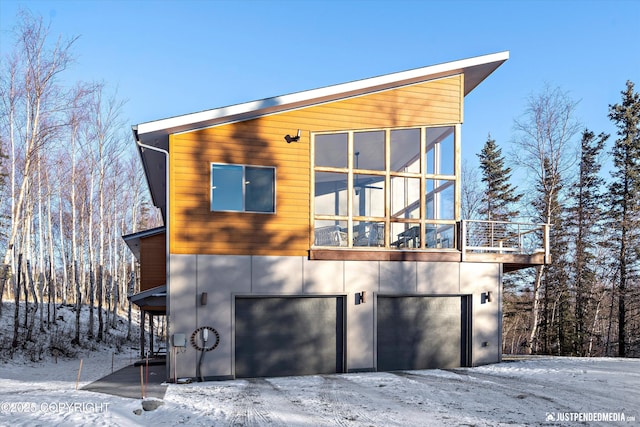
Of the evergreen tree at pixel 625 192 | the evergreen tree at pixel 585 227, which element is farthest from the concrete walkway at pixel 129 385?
the evergreen tree at pixel 625 192

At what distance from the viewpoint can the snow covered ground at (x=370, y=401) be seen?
22.4 ft

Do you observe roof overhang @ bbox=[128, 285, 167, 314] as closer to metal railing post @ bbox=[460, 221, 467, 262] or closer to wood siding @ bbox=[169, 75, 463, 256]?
wood siding @ bbox=[169, 75, 463, 256]

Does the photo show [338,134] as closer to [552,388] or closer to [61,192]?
[552,388]

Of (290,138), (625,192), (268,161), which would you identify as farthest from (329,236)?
(625,192)

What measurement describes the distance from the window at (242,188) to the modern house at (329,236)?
3 centimetres

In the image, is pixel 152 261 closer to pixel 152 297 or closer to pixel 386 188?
pixel 152 297

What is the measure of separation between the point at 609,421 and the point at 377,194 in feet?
22.3

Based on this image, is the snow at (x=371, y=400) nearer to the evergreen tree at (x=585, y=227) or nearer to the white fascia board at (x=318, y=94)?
the white fascia board at (x=318, y=94)

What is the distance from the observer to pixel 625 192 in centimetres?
2431

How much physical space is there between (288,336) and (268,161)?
410 centimetres

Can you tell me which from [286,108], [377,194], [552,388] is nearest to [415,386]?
[552,388]

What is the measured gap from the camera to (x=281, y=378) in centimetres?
1070

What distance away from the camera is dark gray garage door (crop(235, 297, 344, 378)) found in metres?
10.8

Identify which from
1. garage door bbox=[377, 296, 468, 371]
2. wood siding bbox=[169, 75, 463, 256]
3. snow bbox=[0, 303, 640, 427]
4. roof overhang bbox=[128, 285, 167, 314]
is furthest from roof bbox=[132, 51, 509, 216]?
snow bbox=[0, 303, 640, 427]
